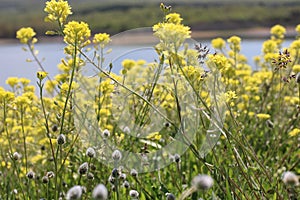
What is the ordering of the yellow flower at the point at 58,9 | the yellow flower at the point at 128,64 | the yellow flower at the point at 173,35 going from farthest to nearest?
the yellow flower at the point at 128,64 → the yellow flower at the point at 58,9 → the yellow flower at the point at 173,35

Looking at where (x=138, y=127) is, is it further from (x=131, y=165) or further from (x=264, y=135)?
(x=264, y=135)

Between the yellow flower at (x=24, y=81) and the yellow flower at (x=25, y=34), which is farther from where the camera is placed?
the yellow flower at (x=24, y=81)

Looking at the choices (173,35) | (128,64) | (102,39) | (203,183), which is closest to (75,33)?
(173,35)

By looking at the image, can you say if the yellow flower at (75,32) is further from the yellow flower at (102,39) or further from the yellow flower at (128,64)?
the yellow flower at (128,64)

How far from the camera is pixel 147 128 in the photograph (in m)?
2.75

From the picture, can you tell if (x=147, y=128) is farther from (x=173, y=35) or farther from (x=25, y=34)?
(x=173, y=35)

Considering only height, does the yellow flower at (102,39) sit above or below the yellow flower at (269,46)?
above

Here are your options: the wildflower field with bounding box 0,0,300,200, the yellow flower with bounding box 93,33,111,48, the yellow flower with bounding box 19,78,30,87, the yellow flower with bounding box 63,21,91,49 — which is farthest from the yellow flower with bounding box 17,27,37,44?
the yellow flower with bounding box 63,21,91,49

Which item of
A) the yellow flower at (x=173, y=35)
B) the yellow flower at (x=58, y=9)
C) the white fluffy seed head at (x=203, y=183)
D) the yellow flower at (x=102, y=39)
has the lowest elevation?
the white fluffy seed head at (x=203, y=183)

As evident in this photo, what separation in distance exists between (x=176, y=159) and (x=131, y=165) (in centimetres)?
44

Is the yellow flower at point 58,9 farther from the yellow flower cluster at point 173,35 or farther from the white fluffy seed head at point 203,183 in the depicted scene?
the white fluffy seed head at point 203,183

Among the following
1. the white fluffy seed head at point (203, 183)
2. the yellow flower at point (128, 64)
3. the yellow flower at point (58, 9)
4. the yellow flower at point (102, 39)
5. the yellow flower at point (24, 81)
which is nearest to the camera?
the white fluffy seed head at point (203, 183)

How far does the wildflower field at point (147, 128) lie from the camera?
191cm

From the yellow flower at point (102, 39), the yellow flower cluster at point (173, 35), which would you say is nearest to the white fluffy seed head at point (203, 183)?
the yellow flower cluster at point (173, 35)
